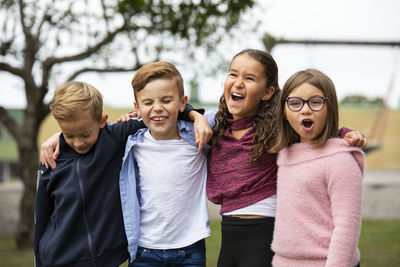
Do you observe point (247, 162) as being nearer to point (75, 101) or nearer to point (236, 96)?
point (236, 96)

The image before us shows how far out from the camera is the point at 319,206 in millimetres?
1857

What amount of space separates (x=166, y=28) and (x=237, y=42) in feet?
3.52

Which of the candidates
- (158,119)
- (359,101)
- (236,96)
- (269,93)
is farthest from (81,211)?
(359,101)

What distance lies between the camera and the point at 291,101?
1974mm

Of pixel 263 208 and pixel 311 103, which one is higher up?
pixel 311 103

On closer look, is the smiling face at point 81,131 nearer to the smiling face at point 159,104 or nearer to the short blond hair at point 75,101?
the short blond hair at point 75,101

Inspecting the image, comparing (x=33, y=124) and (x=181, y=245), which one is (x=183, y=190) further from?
(x=33, y=124)

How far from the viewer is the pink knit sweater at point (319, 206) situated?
69.7 inches

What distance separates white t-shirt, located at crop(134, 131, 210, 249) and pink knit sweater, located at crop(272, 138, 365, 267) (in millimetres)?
460

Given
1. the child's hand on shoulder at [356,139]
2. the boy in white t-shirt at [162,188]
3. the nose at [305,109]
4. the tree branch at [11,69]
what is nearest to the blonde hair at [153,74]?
the boy in white t-shirt at [162,188]

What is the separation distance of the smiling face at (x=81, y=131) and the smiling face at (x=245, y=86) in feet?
2.25

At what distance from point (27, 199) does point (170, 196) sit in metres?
4.46

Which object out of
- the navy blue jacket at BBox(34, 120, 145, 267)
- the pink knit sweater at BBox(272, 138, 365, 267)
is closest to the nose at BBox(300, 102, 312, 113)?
the pink knit sweater at BBox(272, 138, 365, 267)

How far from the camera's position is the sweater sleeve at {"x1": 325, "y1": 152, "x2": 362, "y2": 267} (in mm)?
1763
